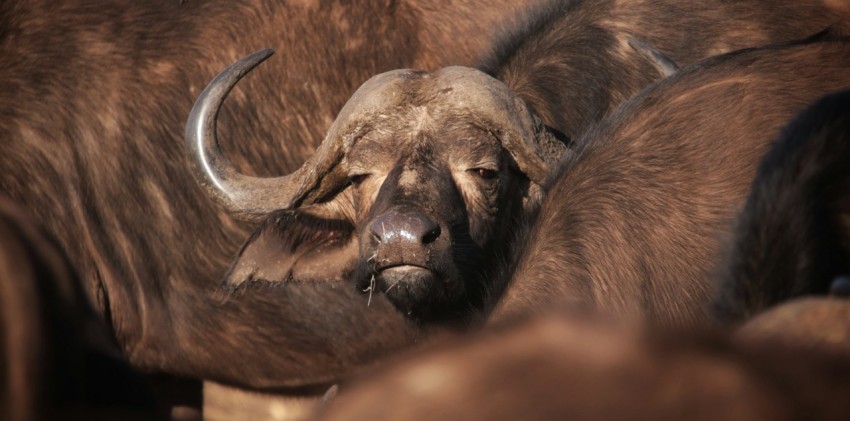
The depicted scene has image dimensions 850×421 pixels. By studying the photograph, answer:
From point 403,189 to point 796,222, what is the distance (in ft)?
7.58

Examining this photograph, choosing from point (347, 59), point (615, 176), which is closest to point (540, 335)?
point (615, 176)

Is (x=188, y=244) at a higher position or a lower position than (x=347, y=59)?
lower

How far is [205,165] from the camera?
16.1ft

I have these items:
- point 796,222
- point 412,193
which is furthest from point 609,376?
point 412,193

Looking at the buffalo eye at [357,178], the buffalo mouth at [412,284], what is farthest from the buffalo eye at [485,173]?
the buffalo mouth at [412,284]

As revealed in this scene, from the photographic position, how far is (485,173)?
4.66m

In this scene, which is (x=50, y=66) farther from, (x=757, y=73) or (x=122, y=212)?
(x=757, y=73)

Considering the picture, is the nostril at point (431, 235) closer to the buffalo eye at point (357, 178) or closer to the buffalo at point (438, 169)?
the buffalo at point (438, 169)

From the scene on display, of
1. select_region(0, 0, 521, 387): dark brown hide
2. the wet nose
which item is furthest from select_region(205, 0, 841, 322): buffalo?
select_region(0, 0, 521, 387): dark brown hide

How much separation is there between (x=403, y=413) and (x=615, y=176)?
2248 millimetres

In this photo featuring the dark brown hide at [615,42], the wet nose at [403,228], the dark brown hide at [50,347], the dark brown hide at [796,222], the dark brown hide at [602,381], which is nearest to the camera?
the dark brown hide at [602,381]

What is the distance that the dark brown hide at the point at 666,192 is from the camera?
3.16 metres

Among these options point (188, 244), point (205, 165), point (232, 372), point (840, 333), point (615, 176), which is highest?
point (840, 333)

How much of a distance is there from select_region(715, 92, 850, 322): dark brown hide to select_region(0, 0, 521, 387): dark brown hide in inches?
125
